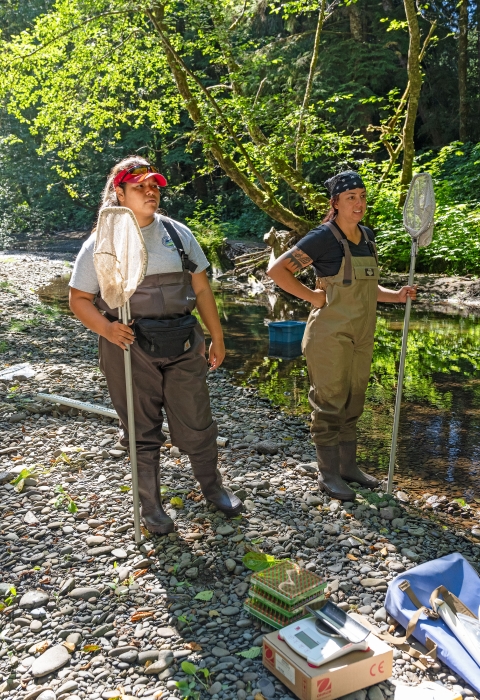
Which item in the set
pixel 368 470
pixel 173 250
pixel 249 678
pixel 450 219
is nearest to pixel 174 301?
pixel 173 250

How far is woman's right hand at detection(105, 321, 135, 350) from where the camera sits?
324 centimetres

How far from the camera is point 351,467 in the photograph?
453 centimetres

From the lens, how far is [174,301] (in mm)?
3447

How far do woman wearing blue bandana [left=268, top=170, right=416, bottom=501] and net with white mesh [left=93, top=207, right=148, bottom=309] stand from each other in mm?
1112

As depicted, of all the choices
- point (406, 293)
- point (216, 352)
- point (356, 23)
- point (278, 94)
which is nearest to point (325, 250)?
point (406, 293)

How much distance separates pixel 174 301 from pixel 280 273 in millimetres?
837

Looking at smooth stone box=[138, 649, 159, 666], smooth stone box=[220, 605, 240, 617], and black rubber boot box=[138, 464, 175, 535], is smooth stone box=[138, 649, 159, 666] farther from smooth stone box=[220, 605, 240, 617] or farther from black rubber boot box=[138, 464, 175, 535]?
black rubber boot box=[138, 464, 175, 535]

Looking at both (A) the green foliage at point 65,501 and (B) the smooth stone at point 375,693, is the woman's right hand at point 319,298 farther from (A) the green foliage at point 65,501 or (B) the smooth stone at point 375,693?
(B) the smooth stone at point 375,693

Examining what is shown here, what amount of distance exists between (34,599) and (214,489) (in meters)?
1.27

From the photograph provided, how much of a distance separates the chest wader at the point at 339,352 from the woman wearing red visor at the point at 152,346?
0.68 m

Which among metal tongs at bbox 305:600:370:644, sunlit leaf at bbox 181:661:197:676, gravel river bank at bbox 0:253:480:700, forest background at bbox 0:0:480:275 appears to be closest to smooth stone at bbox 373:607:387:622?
gravel river bank at bbox 0:253:480:700

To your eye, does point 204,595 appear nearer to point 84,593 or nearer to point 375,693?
point 84,593

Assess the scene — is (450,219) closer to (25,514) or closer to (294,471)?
(294,471)

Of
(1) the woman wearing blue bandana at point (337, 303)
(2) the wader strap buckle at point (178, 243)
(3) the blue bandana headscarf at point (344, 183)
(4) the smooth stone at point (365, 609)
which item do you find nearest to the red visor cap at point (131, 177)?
(2) the wader strap buckle at point (178, 243)
